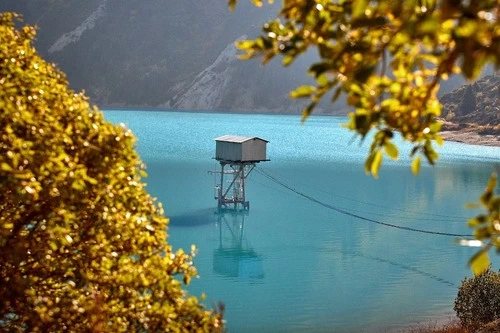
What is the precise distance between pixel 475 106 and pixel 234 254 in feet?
447

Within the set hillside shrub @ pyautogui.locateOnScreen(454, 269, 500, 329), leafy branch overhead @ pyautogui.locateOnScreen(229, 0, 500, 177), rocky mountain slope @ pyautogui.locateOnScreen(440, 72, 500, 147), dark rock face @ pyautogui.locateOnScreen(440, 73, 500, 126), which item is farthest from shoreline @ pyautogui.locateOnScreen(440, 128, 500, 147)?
leafy branch overhead @ pyautogui.locateOnScreen(229, 0, 500, 177)

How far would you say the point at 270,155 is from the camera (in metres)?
108

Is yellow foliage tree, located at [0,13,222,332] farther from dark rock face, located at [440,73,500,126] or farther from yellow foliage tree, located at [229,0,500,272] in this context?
dark rock face, located at [440,73,500,126]

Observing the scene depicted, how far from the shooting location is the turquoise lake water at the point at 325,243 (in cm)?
3353

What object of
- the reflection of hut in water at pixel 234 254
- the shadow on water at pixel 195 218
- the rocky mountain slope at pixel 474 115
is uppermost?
the rocky mountain slope at pixel 474 115

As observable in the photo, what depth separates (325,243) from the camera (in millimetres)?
49094

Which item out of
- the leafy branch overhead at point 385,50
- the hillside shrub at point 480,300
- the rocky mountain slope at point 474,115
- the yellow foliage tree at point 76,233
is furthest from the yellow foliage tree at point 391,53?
the rocky mountain slope at point 474,115

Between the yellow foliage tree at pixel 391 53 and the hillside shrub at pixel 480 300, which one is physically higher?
the yellow foliage tree at pixel 391 53

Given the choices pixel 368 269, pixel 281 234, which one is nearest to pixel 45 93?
pixel 368 269

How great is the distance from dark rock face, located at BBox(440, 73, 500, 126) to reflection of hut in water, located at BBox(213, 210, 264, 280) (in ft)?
353

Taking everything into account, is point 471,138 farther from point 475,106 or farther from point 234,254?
point 234,254

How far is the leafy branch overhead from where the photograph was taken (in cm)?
337

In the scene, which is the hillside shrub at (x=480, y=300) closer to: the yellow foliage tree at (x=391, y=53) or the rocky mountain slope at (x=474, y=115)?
the yellow foliage tree at (x=391, y=53)

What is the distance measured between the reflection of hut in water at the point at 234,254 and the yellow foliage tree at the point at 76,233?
3147 centimetres
